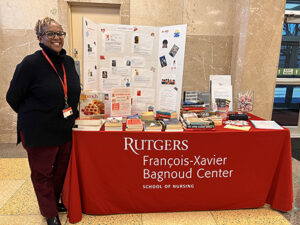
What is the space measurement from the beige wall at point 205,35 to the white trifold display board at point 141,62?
121cm

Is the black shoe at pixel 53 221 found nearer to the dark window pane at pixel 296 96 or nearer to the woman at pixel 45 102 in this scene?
the woman at pixel 45 102

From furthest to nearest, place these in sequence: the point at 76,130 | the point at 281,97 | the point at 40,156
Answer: the point at 281,97
the point at 76,130
the point at 40,156

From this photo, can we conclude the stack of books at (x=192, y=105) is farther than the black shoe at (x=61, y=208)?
Yes

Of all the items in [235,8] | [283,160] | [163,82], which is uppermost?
[235,8]

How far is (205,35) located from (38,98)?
283cm

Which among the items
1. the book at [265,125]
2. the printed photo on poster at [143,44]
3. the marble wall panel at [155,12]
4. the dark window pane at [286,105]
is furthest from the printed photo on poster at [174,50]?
the dark window pane at [286,105]

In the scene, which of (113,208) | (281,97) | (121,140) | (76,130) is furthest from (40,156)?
(281,97)

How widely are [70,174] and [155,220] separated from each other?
81cm

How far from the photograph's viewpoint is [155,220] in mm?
1737

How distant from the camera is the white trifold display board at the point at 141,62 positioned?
2150 mm

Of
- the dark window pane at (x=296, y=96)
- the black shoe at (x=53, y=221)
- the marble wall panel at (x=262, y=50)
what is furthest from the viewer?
the dark window pane at (x=296, y=96)

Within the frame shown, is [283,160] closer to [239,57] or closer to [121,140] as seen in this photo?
[121,140]

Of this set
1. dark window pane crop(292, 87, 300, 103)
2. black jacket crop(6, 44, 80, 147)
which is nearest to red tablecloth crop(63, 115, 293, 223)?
black jacket crop(6, 44, 80, 147)

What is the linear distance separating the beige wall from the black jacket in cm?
207
